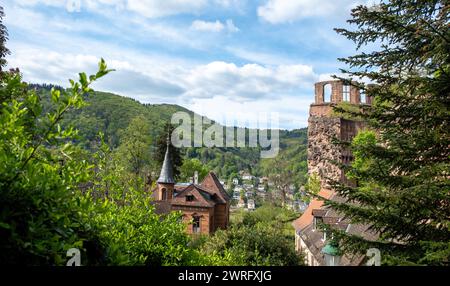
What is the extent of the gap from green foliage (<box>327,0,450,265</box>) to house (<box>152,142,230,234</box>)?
24279 mm

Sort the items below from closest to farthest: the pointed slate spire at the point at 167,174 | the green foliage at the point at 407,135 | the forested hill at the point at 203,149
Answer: the green foliage at the point at 407,135 → the pointed slate spire at the point at 167,174 → the forested hill at the point at 203,149

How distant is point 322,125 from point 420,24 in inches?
1063

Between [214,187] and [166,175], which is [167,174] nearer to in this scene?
[166,175]

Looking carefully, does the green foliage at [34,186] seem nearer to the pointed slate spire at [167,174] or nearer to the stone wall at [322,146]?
the pointed slate spire at [167,174]

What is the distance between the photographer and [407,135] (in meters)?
6.80

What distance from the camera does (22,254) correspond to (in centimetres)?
204

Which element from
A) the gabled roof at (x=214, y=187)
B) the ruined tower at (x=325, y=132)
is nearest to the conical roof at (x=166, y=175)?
the gabled roof at (x=214, y=187)

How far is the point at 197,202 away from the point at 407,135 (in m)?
25.7

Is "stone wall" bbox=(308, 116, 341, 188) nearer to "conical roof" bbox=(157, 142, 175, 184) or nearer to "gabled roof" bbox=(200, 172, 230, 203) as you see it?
"gabled roof" bbox=(200, 172, 230, 203)

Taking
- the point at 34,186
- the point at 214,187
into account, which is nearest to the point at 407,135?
the point at 34,186

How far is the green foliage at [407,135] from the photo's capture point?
6238mm

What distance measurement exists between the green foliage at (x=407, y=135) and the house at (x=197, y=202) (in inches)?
956
